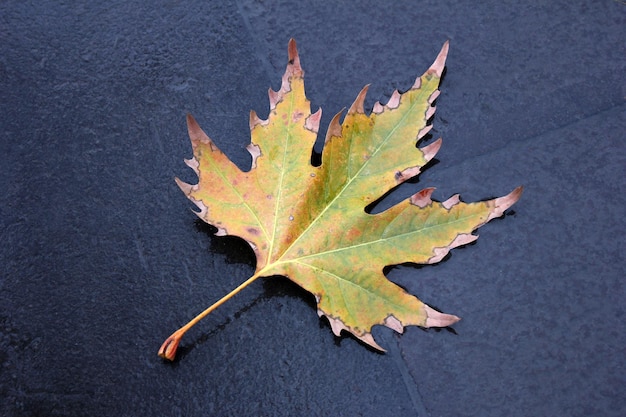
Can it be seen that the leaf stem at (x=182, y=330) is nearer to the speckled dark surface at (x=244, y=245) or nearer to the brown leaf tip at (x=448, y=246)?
the speckled dark surface at (x=244, y=245)

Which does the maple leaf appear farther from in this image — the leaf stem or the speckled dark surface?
the speckled dark surface

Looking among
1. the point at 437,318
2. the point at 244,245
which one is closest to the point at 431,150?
the point at 437,318

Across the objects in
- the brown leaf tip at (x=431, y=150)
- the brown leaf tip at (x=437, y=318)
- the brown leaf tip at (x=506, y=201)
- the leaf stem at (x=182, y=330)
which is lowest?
the brown leaf tip at (x=437, y=318)

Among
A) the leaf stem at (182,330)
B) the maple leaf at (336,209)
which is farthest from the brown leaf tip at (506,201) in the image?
the leaf stem at (182,330)

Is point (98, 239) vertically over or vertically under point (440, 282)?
over

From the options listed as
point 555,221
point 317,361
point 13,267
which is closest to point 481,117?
point 555,221

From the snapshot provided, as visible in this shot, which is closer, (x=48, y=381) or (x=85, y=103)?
(x=48, y=381)

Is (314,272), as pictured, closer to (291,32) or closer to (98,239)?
(98,239)
